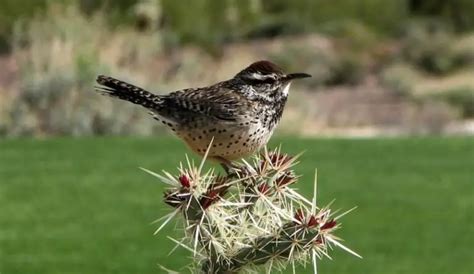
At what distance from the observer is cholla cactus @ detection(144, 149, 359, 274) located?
11.7ft

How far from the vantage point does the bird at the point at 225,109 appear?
12.4 ft

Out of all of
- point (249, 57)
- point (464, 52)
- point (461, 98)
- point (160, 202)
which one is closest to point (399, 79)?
point (461, 98)

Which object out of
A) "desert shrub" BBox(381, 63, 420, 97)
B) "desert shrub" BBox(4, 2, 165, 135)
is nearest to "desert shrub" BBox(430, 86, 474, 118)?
"desert shrub" BBox(381, 63, 420, 97)

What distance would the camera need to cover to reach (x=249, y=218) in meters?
3.72

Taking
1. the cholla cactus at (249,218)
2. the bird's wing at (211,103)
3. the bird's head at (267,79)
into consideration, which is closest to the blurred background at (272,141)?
the cholla cactus at (249,218)

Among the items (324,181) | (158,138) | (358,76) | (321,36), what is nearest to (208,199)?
(324,181)

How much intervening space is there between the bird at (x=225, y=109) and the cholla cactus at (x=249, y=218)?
0.09 meters

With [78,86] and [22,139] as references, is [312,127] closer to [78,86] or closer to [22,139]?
[78,86]

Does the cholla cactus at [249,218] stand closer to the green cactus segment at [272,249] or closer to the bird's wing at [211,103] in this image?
the green cactus segment at [272,249]

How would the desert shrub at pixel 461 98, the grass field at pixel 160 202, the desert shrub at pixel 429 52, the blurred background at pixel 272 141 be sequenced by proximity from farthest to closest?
the desert shrub at pixel 429 52, the desert shrub at pixel 461 98, the blurred background at pixel 272 141, the grass field at pixel 160 202

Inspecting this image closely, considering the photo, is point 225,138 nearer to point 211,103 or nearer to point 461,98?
point 211,103

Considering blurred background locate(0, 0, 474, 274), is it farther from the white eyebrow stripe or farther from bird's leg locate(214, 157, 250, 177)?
the white eyebrow stripe

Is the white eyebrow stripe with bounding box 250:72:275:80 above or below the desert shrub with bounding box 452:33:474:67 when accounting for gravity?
above

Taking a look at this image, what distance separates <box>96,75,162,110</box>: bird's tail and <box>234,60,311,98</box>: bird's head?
0.91 feet
